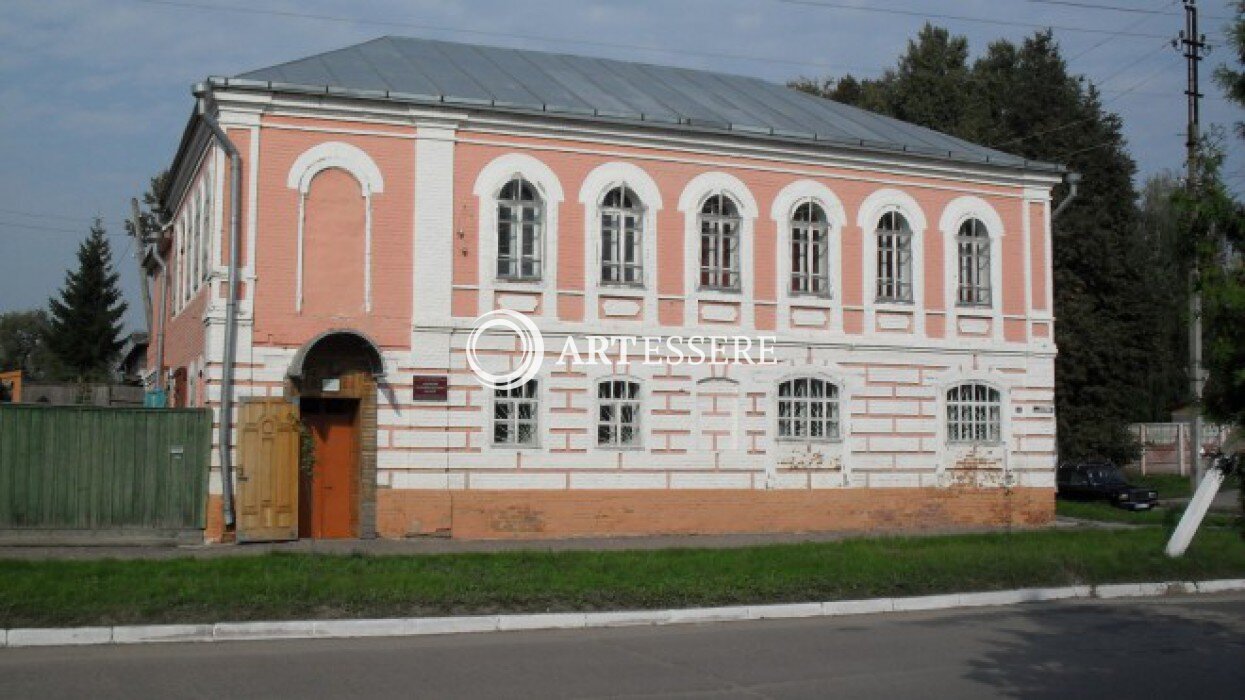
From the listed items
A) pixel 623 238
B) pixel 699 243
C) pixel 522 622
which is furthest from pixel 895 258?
pixel 522 622

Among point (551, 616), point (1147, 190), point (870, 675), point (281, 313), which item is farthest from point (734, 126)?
point (1147, 190)

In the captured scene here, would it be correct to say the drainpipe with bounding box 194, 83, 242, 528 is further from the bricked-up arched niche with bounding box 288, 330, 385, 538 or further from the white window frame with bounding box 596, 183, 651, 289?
the white window frame with bounding box 596, 183, 651, 289

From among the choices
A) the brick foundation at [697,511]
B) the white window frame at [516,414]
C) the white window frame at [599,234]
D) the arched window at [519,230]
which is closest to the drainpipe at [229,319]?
the brick foundation at [697,511]

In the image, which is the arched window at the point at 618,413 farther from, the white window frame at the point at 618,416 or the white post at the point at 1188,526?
the white post at the point at 1188,526

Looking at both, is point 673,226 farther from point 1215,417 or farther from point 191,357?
point 1215,417

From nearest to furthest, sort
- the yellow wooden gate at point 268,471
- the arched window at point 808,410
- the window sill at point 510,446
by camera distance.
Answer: the yellow wooden gate at point 268,471 → the window sill at point 510,446 → the arched window at point 808,410

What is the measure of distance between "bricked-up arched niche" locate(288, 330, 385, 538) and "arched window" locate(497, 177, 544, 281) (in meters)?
2.87

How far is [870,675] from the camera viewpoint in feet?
33.5

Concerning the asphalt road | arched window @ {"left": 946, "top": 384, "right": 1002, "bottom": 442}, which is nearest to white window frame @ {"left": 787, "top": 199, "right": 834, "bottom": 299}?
arched window @ {"left": 946, "top": 384, "right": 1002, "bottom": 442}

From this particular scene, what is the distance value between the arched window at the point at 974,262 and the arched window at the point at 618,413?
7.32 metres

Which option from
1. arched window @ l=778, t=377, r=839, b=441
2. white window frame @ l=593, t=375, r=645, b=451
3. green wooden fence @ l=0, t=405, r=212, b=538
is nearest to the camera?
green wooden fence @ l=0, t=405, r=212, b=538

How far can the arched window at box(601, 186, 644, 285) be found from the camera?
21750 millimetres

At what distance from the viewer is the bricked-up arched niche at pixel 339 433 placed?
64.3ft

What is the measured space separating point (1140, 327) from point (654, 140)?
2747cm
